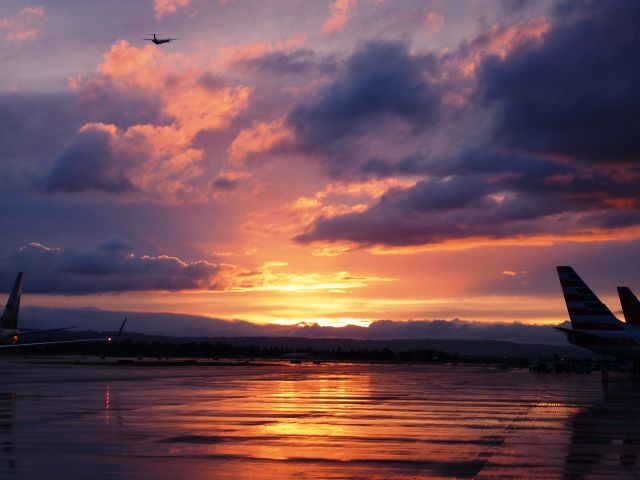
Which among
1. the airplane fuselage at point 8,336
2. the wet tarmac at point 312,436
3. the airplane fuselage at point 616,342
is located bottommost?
the wet tarmac at point 312,436

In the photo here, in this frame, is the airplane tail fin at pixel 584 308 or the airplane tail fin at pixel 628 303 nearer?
the airplane tail fin at pixel 584 308

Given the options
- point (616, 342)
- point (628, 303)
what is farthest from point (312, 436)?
point (628, 303)

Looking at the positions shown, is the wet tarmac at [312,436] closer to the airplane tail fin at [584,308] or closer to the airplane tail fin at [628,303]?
the airplane tail fin at [584,308]

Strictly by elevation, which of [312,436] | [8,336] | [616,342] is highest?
[8,336]

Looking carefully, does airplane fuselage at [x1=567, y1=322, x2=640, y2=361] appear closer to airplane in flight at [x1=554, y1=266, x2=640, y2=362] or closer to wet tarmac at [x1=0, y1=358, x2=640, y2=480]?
airplane in flight at [x1=554, y1=266, x2=640, y2=362]

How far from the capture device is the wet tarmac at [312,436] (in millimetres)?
18422

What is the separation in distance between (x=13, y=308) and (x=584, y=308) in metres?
59.5

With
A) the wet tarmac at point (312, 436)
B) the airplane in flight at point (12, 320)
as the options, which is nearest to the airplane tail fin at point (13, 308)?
the airplane in flight at point (12, 320)

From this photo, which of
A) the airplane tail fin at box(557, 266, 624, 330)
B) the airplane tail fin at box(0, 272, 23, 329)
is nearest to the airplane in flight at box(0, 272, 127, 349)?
the airplane tail fin at box(0, 272, 23, 329)

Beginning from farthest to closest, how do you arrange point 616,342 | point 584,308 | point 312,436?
point 584,308
point 616,342
point 312,436

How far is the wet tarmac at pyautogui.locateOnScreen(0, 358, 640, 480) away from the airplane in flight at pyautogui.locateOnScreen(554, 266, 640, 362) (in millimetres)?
33046

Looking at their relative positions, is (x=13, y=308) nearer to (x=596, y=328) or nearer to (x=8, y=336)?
(x=8, y=336)

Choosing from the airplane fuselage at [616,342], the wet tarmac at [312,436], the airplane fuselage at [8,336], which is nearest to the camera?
the wet tarmac at [312,436]

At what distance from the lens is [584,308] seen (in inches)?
3022
